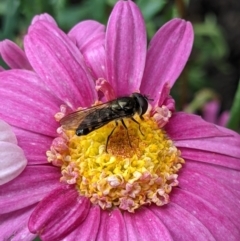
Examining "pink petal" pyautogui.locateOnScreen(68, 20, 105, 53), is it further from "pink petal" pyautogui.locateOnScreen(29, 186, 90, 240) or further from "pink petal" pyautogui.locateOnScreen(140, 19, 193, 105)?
"pink petal" pyautogui.locateOnScreen(29, 186, 90, 240)

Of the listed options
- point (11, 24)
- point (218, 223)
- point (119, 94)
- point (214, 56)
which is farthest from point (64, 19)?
point (218, 223)

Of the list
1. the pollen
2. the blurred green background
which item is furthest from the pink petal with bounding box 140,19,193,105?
the blurred green background

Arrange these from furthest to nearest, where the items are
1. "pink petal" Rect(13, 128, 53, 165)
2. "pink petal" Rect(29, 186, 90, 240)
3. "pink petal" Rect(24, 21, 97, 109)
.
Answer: "pink petal" Rect(24, 21, 97, 109) < "pink petal" Rect(13, 128, 53, 165) < "pink petal" Rect(29, 186, 90, 240)

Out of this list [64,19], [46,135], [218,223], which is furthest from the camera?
[64,19]

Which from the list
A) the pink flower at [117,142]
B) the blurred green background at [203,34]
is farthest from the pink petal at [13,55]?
the blurred green background at [203,34]

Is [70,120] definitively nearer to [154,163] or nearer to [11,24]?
[154,163]

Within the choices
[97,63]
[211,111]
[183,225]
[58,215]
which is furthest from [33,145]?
[211,111]

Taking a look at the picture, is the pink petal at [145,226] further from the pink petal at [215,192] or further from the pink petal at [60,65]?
the pink petal at [60,65]
